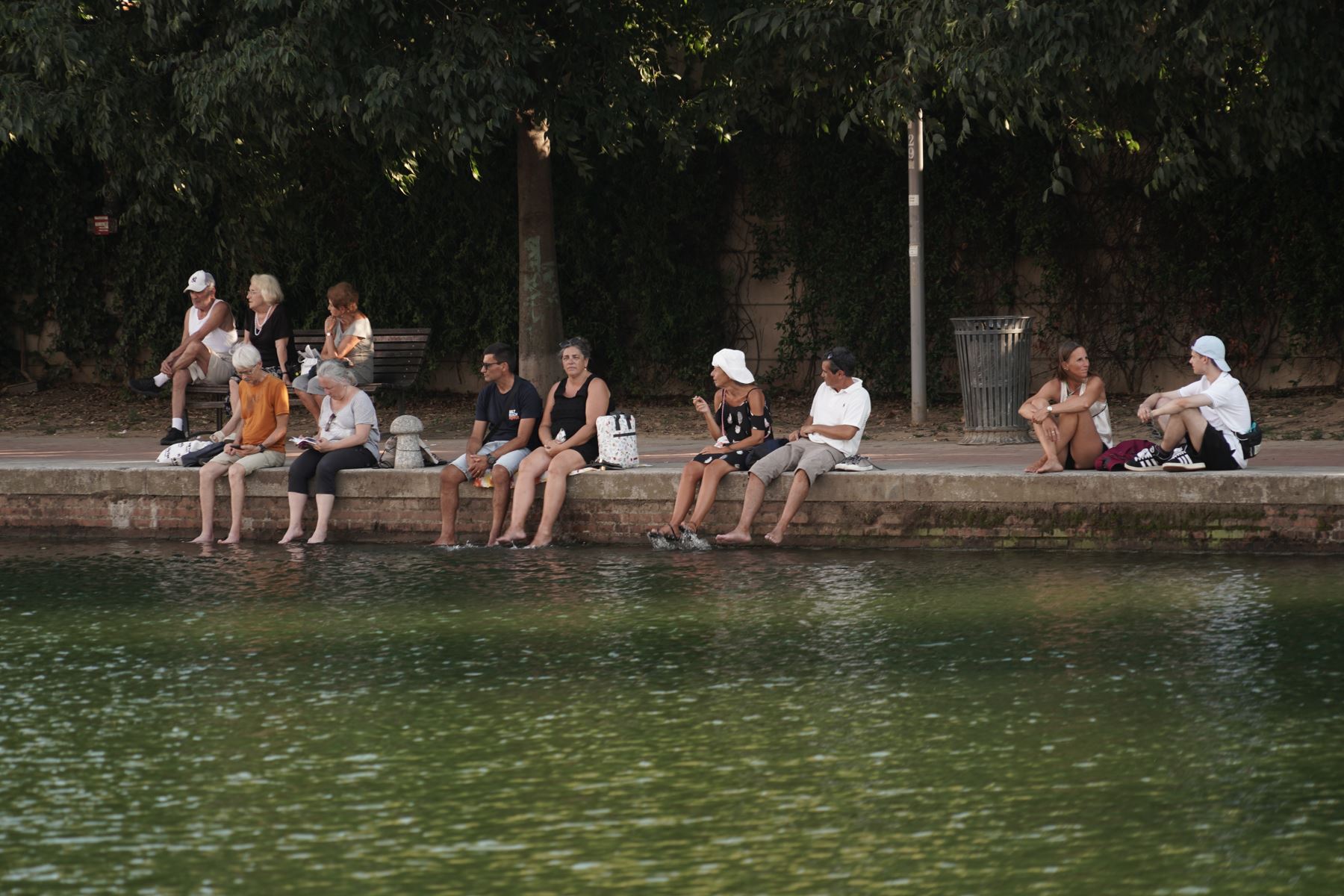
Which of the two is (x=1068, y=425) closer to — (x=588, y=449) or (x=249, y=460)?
(x=588, y=449)

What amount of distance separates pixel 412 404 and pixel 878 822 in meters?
14.9

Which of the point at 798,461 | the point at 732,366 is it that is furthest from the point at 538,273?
the point at 798,461

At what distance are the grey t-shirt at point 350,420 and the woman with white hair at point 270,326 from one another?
197 cm

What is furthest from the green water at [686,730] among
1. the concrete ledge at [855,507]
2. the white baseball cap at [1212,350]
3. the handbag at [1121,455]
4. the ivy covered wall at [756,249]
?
the ivy covered wall at [756,249]

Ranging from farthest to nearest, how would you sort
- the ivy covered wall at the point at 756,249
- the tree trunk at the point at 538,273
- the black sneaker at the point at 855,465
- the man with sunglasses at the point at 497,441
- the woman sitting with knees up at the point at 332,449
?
the ivy covered wall at the point at 756,249 < the tree trunk at the point at 538,273 < the woman sitting with knees up at the point at 332,449 < the man with sunglasses at the point at 497,441 < the black sneaker at the point at 855,465

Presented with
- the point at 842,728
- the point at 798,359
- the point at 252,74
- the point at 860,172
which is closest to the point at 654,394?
the point at 798,359

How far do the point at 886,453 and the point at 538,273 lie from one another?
493 cm

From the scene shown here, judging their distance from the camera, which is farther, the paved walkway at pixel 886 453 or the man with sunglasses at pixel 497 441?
the paved walkway at pixel 886 453

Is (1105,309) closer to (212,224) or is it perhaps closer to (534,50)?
(534,50)

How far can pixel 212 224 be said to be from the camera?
21016 mm

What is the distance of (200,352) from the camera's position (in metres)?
14.5

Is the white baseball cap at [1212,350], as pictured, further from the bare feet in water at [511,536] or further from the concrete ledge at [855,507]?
the bare feet in water at [511,536]

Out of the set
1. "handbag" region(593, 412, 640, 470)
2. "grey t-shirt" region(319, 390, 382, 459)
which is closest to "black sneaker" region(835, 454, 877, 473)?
"handbag" region(593, 412, 640, 470)

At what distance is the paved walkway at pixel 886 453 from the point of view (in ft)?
39.8
